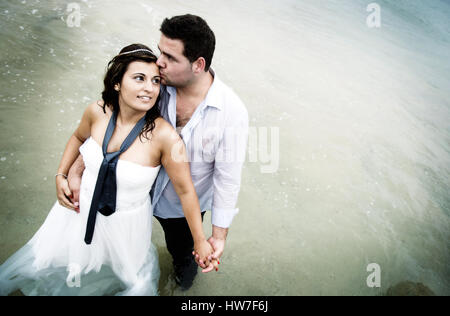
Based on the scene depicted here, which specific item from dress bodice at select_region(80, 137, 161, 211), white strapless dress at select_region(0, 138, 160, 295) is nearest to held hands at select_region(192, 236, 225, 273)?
white strapless dress at select_region(0, 138, 160, 295)

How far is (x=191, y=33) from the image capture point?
5.09ft

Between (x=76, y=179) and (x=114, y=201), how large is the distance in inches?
14.6

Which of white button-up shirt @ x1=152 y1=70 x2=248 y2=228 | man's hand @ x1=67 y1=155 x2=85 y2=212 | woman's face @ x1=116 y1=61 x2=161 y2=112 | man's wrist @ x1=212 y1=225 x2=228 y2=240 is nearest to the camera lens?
woman's face @ x1=116 y1=61 x2=161 y2=112

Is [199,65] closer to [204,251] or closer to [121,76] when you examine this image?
[121,76]

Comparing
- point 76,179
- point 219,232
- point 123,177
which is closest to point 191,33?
point 123,177

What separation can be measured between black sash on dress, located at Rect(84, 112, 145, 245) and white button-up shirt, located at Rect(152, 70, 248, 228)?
0.94ft

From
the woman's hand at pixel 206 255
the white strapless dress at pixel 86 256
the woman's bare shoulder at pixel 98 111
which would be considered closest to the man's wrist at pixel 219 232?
the woman's hand at pixel 206 255

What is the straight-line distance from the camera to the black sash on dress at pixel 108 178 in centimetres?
157

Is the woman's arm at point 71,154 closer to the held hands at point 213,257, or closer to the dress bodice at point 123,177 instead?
the dress bodice at point 123,177

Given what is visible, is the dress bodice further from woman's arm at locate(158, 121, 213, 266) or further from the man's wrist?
the man's wrist

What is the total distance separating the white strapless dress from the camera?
183cm
